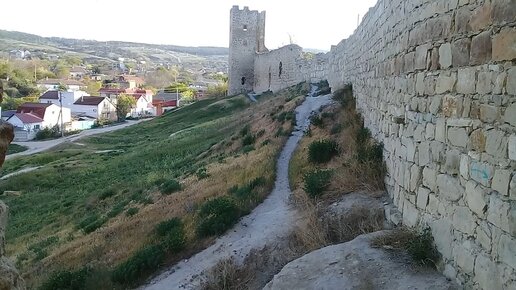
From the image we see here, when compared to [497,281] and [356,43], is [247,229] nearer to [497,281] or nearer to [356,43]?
[497,281]

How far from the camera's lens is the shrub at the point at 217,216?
381 inches

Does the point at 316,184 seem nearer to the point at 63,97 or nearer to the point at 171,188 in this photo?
the point at 171,188

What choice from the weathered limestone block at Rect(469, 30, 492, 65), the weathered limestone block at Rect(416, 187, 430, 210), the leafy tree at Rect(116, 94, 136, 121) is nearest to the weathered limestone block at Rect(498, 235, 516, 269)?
the weathered limestone block at Rect(469, 30, 492, 65)

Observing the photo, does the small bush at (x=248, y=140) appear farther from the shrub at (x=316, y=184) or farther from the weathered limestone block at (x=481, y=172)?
the weathered limestone block at (x=481, y=172)

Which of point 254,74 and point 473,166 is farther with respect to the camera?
point 254,74

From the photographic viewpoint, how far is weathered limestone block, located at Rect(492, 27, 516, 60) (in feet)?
13.0

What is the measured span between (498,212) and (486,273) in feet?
1.74

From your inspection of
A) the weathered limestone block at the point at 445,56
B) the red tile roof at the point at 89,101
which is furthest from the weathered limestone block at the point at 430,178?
the red tile roof at the point at 89,101

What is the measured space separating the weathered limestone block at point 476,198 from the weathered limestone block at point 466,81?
2.76ft

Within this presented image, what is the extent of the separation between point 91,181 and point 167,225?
50.5 ft

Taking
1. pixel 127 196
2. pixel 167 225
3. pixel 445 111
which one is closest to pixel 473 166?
pixel 445 111

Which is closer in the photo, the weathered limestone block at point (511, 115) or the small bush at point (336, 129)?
the weathered limestone block at point (511, 115)

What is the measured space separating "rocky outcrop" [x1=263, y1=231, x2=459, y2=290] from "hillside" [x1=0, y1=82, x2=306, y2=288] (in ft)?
12.2

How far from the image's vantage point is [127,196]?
17688 millimetres
